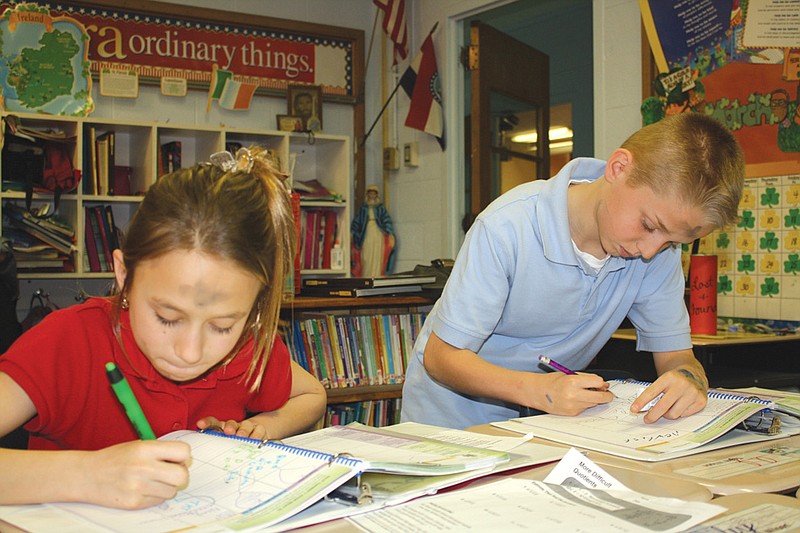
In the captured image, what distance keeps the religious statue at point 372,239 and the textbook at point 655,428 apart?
2938 mm

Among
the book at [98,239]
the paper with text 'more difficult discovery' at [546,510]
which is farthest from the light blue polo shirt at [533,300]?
the book at [98,239]

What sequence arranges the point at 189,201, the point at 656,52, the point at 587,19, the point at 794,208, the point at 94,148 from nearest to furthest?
the point at 189,201 → the point at 794,208 → the point at 656,52 → the point at 94,148 → the point at 587,19

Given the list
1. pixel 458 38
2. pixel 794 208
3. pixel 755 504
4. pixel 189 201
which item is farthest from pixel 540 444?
pixel 458 38

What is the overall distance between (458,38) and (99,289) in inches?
85.4

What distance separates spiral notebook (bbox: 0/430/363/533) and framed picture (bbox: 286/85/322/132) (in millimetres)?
3308

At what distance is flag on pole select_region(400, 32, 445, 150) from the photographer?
4070mm

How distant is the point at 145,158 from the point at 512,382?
108 inches

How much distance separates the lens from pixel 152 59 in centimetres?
387

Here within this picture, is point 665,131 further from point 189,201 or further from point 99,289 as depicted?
point 99,289

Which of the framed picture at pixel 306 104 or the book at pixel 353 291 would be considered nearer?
the book at pixel 353 291

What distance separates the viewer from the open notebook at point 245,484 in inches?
29.6

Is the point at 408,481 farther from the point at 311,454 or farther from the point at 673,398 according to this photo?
the point at 673,398

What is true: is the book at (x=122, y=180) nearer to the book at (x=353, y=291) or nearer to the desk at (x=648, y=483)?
the book at (x=353, y=291)

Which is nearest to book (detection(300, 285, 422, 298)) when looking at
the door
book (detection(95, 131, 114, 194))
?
the door
